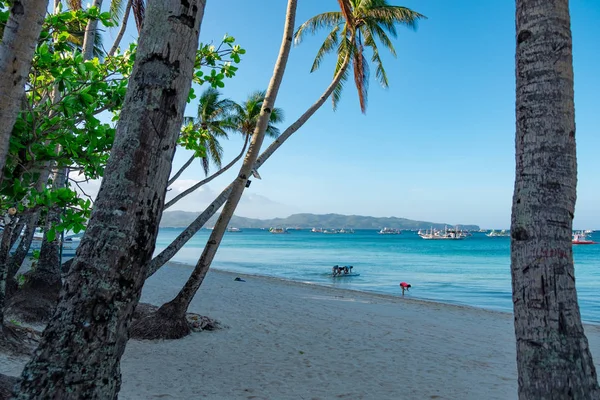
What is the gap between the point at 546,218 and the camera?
83.3 inches

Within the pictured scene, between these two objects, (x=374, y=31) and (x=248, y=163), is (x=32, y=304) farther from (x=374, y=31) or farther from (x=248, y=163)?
(x=374, y=31)

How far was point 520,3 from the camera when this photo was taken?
235 cm

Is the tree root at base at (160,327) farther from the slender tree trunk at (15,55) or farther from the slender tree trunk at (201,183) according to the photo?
the slender tree trunk at (15,55)

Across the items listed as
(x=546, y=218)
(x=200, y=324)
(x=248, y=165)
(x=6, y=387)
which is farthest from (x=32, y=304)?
(x=546, y=218)

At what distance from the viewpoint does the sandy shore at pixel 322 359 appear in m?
5.27

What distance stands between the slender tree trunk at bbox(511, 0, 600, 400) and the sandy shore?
3514 millimetres

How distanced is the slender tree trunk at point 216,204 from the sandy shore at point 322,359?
1.47 metres

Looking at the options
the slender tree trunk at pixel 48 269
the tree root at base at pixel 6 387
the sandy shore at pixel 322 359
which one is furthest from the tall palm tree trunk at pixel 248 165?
the tree root at base at pixel 6 387

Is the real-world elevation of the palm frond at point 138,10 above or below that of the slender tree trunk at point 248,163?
above

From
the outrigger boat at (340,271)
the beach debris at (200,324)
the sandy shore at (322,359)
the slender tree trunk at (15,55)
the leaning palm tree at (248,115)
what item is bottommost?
the outrigger boat at (340,271)

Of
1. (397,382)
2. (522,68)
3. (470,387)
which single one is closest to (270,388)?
(397,382)

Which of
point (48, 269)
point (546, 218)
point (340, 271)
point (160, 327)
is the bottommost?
point (340, 271)

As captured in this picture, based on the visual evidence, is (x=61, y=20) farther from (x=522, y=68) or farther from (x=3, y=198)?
(x=522, y=68)

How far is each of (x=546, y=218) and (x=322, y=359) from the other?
17.7 feet
